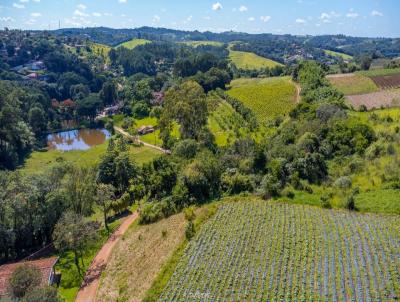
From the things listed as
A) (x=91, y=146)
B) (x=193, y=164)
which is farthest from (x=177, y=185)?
(x=91, y=146)

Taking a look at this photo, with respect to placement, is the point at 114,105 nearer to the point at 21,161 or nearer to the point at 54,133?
the point at 54,133

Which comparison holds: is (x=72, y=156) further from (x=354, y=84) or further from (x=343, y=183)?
(x=354, y=84)

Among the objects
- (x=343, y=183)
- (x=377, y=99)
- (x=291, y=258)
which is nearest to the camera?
(x=291, y=258)

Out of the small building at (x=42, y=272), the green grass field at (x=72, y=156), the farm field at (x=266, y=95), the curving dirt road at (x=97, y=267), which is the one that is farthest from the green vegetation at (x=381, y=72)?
the small building at (x=42, y=272)

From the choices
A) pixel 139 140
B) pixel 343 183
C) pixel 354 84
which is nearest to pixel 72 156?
pixel 139 140

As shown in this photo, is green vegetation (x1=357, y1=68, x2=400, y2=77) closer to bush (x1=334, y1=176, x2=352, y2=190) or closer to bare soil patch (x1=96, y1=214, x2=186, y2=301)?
bush (x1=334, y1=176, x2=352, y2=190)
